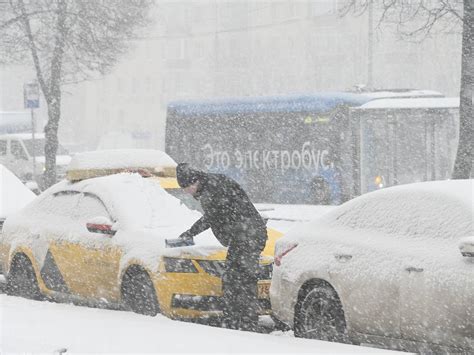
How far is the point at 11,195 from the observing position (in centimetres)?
1449

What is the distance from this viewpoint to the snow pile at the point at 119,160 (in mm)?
11758

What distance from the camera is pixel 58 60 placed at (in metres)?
27.6

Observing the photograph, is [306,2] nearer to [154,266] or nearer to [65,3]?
[65,3]

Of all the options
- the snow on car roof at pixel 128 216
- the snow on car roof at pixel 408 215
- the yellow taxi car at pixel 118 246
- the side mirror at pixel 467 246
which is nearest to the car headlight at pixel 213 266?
the yellow taxi car at pixel 118 246

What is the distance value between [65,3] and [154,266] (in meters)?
18.5

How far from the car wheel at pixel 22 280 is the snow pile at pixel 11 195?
1.62m

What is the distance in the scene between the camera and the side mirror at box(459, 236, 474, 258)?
7395 millimetres

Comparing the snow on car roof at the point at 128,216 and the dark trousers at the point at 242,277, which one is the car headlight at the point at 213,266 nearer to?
the snow on car roof at the point at 128,216

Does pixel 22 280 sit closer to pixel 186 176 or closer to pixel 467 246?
pixel 186 176

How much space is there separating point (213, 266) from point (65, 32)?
1864 cm

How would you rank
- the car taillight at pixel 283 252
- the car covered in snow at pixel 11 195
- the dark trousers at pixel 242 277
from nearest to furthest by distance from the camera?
1. the car taillight at pixel 283 252
2. the dark trousers at pixel 242 277
3. the car covered in snow at pixel 11 195

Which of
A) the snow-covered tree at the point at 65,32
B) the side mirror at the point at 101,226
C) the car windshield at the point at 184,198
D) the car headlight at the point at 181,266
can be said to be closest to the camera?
the car headlight at the point at 181,266

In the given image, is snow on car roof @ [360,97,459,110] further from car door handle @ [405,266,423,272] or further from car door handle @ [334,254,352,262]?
car door handle @ [405,266,423,272]

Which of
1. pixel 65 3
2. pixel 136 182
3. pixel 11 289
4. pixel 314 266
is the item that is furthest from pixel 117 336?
pixel 65 3
